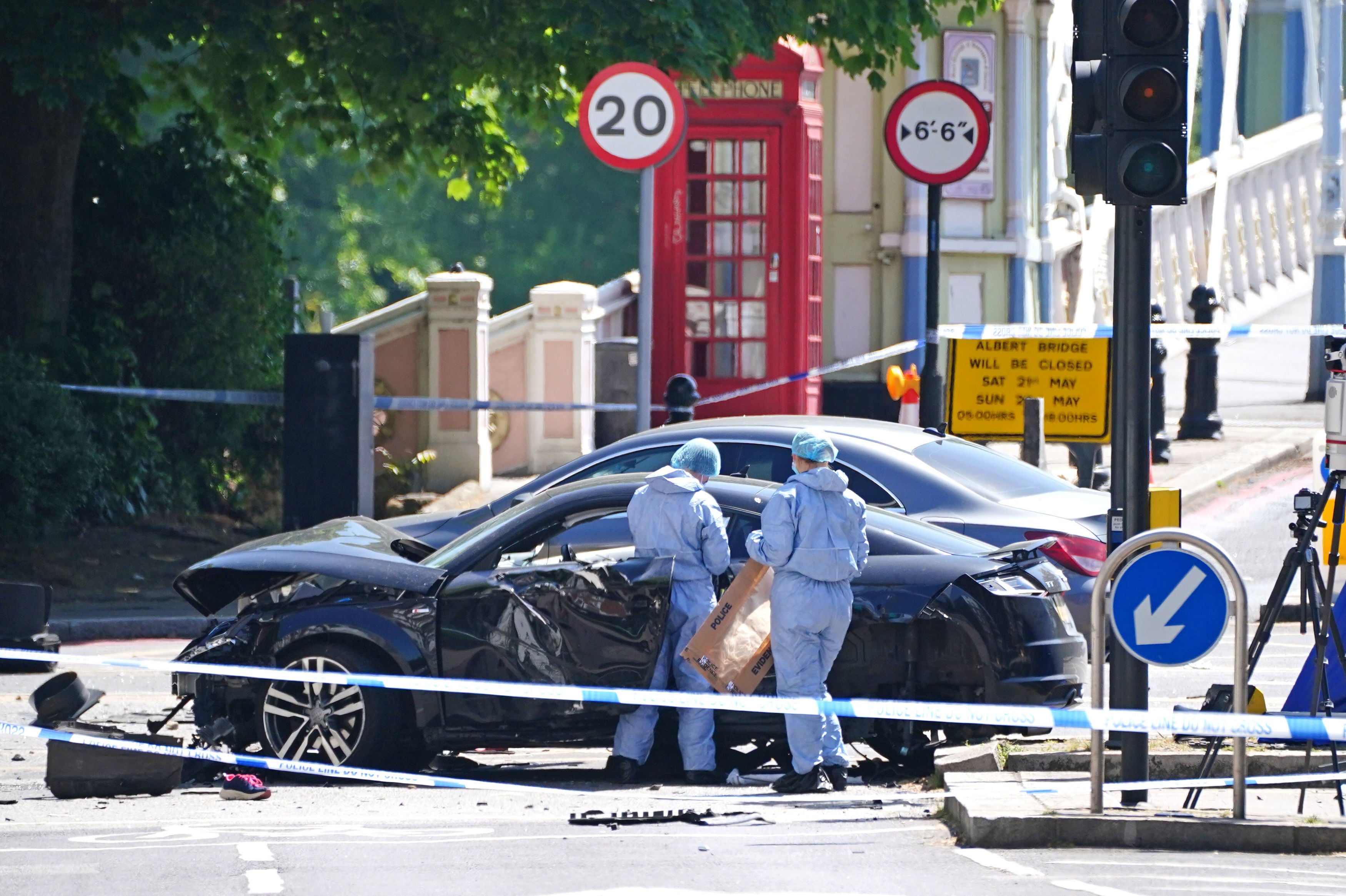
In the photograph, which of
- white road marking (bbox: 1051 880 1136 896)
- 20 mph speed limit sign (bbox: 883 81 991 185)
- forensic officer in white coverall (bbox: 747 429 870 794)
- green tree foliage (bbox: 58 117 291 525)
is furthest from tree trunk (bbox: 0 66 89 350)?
white road marking (bbox: 1051 880 1136 896)

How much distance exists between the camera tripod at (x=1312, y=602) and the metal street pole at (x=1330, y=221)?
14199mm

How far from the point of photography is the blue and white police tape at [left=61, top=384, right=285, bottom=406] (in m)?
15.6

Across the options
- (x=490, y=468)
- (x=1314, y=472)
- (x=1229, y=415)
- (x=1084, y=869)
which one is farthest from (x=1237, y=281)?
(x=1084, y=869)

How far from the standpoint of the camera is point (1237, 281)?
89.8 feet

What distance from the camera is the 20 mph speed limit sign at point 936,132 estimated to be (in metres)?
14.2

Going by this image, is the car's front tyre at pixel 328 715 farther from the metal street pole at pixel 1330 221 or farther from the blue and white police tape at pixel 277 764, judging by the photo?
the metal street pole at pixel 1330 221

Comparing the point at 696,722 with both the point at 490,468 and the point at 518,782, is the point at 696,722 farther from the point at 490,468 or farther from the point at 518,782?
the point at 490,468

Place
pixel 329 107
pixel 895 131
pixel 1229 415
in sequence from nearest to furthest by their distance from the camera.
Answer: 1. pixel 895 131
2. pixel 329 107
3. pixel 1229 415

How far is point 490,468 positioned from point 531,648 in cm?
1136

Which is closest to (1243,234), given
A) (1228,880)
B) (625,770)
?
(625,770)

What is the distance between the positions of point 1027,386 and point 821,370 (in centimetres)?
442

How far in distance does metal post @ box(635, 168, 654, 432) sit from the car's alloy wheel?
4841 mm

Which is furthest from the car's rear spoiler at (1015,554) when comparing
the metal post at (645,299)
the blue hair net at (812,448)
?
the metal post at (645,299)

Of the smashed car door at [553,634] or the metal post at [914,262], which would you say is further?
the metal post at [914,262]
